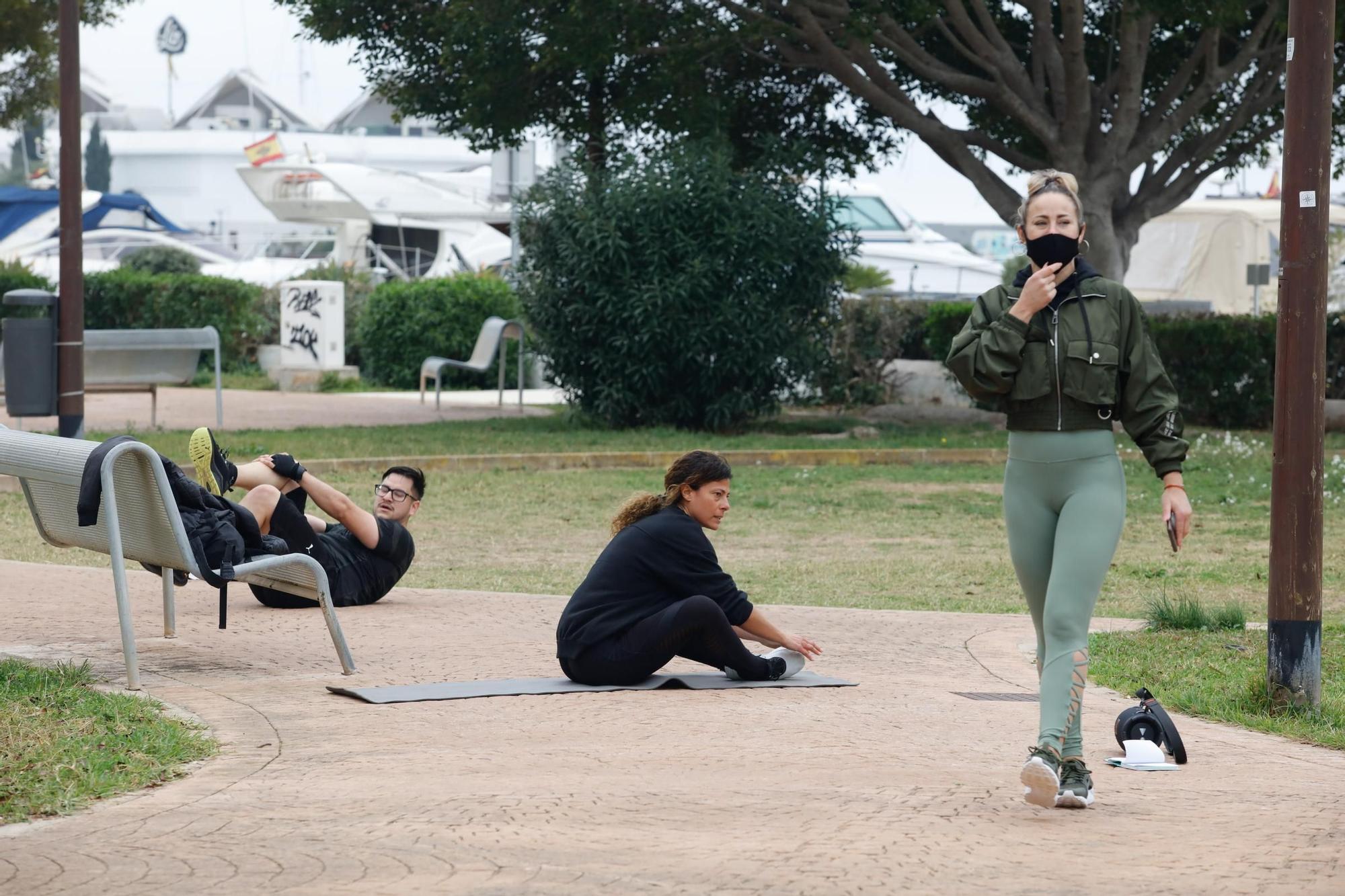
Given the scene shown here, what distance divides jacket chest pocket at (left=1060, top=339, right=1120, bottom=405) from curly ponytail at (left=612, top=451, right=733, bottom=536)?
1.87 m

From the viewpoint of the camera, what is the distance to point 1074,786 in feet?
15.7

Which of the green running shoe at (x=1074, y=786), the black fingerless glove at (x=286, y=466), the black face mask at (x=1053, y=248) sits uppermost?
the black face mask at (x=1053, y=248)

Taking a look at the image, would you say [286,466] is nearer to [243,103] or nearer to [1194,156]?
[1194,156]

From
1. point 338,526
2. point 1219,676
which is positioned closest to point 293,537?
point 338,526

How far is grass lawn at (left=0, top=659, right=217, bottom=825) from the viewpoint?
15.5 ft

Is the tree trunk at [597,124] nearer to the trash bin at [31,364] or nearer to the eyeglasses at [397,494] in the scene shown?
the trash bin at [31,364]

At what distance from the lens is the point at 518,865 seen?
13.2 ft

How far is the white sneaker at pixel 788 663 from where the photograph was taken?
673 cm

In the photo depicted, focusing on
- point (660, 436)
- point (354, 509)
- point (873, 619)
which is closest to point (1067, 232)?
point (873, 619)

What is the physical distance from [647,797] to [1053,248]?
1.79 metres

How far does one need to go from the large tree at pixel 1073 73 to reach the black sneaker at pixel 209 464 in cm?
1233

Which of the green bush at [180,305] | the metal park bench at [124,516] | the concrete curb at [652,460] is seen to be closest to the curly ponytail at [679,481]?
the metal park bench at [124,516]

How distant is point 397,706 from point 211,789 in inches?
52.8

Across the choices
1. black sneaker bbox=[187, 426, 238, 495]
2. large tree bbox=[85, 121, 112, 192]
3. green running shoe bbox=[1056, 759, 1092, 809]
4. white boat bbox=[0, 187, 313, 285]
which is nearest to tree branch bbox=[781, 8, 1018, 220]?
black sneaker bbox=[187, 426, 238, 495]
